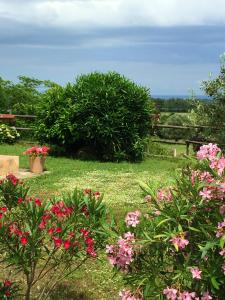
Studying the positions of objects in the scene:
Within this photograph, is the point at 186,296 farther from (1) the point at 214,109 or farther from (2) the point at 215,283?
(1) the point at 214,109

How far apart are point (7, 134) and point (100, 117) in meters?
5.35

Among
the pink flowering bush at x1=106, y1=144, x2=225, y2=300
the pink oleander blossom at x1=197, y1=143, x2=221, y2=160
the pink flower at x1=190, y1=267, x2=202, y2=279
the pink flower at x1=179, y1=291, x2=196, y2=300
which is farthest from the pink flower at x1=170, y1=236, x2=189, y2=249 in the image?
the pink oleander blossom at x1=197, y1=143, x2=221, y2=160

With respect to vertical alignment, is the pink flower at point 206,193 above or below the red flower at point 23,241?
above

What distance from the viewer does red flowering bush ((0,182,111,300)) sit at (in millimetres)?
3582

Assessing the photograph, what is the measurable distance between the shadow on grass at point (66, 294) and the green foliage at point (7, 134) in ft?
46.7

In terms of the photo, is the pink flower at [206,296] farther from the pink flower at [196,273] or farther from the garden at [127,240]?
the pink flower at [196,273]

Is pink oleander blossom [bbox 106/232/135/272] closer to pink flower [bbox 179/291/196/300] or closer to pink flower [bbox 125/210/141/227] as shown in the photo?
pink flower [bbox 125/210/141/227]

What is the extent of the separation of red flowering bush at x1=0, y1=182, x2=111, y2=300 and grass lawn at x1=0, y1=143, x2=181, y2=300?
46 cm

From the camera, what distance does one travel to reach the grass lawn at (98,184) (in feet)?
16.4

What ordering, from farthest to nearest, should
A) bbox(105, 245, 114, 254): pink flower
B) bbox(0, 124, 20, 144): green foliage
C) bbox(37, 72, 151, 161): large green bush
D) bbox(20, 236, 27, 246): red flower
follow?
bbox(0, 124, 20, 144): green foliage, bbox(37, 72, 151, 161): large green bush, bbox(20, 236, 27, 246): red flower, bbox(105, 245, 114, 254): pink flower

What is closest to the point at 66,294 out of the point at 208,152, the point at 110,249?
the point at 110,249

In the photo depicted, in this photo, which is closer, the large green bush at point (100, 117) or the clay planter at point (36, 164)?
the clay planter at point (36, 164)

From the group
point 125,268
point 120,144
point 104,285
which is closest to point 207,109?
point 120,144

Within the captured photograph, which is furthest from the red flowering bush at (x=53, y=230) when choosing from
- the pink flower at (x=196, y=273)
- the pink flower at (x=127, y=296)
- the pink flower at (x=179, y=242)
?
the pink flower at (x=196, y=273)
